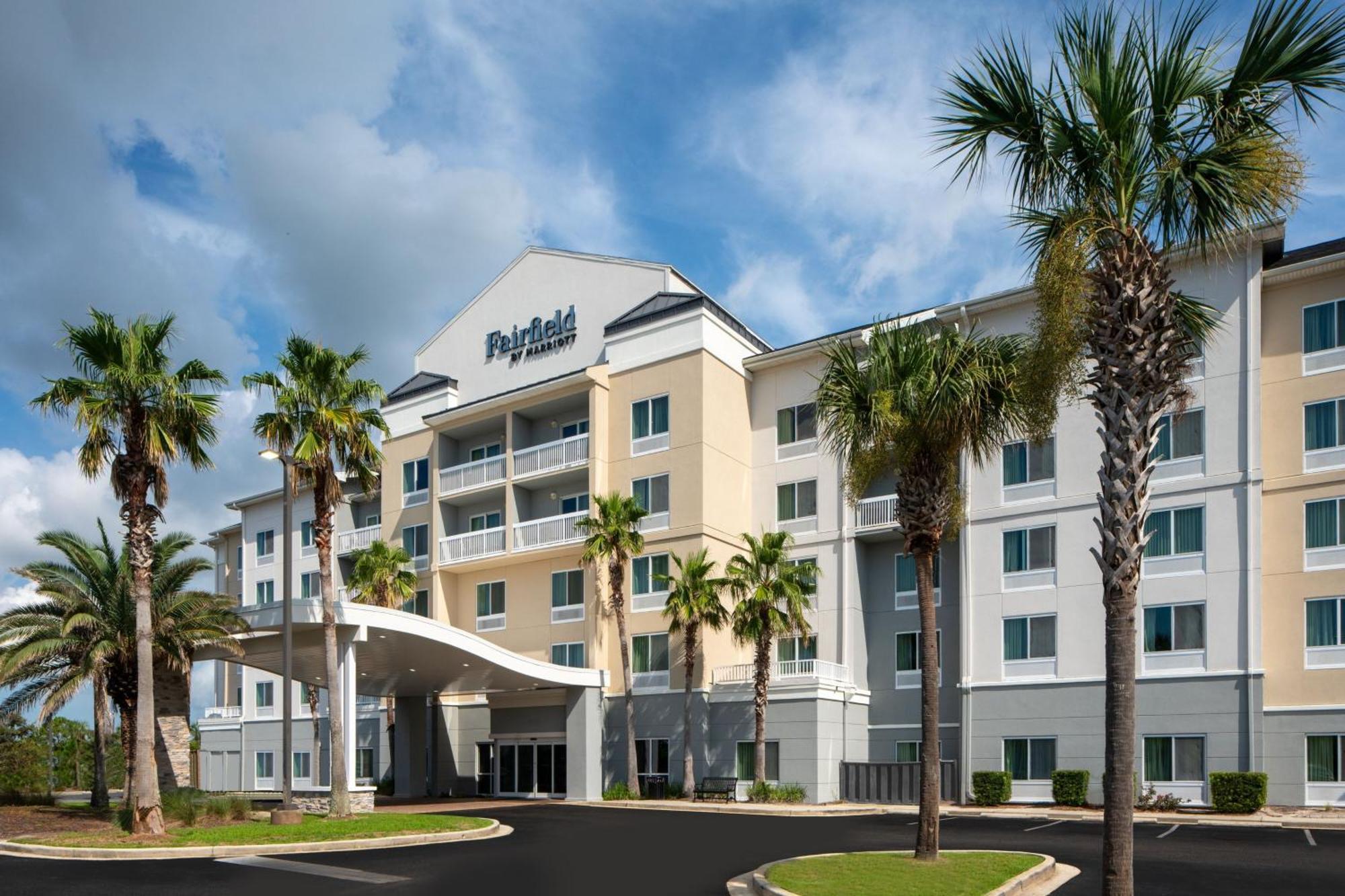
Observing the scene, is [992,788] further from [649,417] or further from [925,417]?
[925,417]

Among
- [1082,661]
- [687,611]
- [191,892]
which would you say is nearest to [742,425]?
[687,611]

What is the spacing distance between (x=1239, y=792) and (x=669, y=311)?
23.9 metres

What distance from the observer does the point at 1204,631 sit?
3275 centimetres

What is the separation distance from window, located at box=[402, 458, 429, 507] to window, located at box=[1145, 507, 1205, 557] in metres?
28.8

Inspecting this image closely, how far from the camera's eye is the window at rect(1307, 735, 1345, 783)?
30.7 metres

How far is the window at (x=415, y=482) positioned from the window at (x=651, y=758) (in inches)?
598

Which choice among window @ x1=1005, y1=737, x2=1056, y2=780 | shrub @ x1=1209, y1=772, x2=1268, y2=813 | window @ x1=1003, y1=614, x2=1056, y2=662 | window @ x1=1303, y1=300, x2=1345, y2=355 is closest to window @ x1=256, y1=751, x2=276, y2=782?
window @ x1=1005, y1=737, x2=1056, y2=780

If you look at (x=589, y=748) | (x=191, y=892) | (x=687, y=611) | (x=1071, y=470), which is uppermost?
(x=1071, y=470)

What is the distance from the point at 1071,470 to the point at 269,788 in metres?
41.2

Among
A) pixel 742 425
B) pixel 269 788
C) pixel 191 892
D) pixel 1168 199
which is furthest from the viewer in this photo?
pixel 269 788

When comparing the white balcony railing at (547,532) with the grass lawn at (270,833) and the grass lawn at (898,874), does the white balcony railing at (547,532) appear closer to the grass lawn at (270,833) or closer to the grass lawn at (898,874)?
the grass lawn at (270,833)

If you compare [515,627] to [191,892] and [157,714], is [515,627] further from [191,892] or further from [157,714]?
[191,892]

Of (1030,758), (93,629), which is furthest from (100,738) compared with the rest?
(1030,758)

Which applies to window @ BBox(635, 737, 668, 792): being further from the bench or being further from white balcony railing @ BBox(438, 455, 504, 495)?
white balcony railing @ BBox(438, 455, 504, 495)
